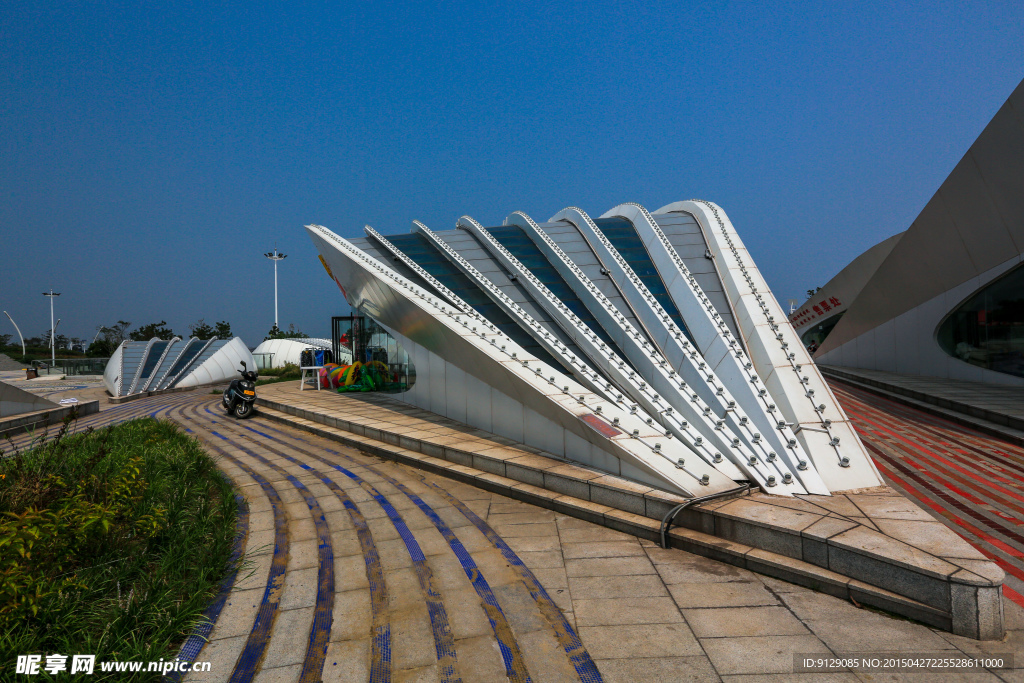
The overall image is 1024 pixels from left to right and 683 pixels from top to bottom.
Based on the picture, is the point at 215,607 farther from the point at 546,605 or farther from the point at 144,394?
the point at 144,394

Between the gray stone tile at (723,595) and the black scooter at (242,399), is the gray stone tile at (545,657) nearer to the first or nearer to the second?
the gray stone tile at (723,595)

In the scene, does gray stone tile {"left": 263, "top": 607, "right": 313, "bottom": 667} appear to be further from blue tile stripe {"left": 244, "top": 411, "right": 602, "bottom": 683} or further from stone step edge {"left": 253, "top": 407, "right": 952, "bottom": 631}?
stone step edge {"left": 253, "top": 407, "right": 952, "bottom": 631}

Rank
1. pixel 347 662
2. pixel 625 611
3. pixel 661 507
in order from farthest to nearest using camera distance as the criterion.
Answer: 1. pixel 661 507
2. pixel 625 611
3. pixel 347 662

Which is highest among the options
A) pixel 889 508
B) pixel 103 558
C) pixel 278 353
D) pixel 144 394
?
pixel 278 353

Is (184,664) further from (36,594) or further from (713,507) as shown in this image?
(713,507)

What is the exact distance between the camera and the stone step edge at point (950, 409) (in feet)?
32.2

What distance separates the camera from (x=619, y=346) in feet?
32.8

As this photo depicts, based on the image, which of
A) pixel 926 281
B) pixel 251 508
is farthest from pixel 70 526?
pixel 926 281

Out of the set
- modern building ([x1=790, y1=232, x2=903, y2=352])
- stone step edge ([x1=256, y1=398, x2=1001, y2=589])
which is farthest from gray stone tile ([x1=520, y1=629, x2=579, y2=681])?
modern building ([x1=790, y1=232, x2=903, y2=352])

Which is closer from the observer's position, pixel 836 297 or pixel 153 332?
pixel 836 297

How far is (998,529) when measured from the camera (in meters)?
5.46

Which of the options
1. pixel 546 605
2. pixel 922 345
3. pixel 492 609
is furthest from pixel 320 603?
pixel 922 345

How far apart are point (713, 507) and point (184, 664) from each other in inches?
167

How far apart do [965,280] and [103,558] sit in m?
20.3
